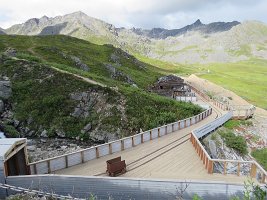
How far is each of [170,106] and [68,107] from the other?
15.5 metres

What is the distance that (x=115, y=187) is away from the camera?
796 inches

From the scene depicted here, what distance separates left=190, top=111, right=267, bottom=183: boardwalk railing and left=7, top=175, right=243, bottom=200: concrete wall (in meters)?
3.09

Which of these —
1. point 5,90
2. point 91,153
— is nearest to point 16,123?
point 5,90

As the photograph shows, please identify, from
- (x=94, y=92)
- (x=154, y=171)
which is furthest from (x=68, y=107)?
(x=154, y=171)

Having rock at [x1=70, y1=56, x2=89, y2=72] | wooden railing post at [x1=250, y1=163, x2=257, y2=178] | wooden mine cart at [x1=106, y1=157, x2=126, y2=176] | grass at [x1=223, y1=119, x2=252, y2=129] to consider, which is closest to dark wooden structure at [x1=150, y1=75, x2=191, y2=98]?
rock at [x1=70, y1=56, x2=89, y2=72]

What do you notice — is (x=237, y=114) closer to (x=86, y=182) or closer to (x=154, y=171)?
(x=154, y=171)

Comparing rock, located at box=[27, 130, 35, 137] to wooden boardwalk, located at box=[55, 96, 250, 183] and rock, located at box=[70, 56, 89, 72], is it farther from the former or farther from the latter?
rock, located at box=[70, 56, 89, 72]

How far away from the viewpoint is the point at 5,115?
46.1 meters

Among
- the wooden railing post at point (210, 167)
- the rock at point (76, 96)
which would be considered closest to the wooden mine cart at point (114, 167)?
the wooden railing post at point (210, 167)

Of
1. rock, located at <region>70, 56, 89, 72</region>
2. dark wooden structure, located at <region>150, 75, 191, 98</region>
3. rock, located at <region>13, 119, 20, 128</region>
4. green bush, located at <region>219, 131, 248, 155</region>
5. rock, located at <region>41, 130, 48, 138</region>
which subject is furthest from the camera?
rock, located at <region>70, 56, 89, 72</region>

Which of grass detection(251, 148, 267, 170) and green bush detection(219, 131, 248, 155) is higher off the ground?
green bush detection(219, 131, 248, 155)

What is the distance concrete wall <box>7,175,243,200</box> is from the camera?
65.3ft

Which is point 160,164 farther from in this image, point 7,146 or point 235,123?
point 235,123

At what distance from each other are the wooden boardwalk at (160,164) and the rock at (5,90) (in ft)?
86.2
